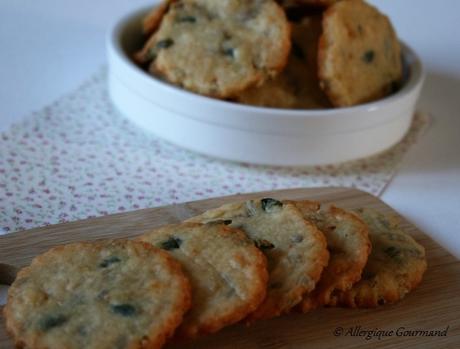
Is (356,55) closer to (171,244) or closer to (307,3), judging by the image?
(307,3)

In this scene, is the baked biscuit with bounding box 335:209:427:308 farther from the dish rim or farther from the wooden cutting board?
the dish rim

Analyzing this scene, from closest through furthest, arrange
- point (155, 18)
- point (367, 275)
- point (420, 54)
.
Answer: point (367, 275)
point (155, 18)
point (420, 54)

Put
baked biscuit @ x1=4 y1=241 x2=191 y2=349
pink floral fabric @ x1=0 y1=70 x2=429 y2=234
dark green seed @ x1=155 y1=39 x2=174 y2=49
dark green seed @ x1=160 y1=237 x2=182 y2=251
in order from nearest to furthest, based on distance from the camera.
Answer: baked biscuit @ x1=4 y1=241 x2=191 y2=349
dark green seed @ x1=160 y1=237 x2=182 y2=251
pink floral fabric @ x1=0 y1=70 x2=429 y2=234
dark green seed @ x1=155 y1=39 x2=174 y2=49

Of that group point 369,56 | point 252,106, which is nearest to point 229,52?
point 252,106

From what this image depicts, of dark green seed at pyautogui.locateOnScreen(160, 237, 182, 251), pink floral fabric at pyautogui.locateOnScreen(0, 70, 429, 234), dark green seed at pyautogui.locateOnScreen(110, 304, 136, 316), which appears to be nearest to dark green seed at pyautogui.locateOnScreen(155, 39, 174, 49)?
pink floral fabric at pyautogui.locateOnScreen(0, 70, 429, 234)

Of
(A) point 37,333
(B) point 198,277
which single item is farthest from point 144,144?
(A) point 37,333

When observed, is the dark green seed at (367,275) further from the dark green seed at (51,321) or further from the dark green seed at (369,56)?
the dark green seed at (369,56)
